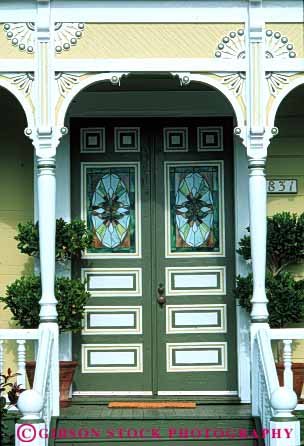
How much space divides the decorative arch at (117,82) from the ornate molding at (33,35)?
364 mm

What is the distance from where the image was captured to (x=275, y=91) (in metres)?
9.37

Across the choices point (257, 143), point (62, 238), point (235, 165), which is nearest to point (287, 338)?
point (257, 143)

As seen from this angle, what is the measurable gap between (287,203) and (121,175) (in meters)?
1.76

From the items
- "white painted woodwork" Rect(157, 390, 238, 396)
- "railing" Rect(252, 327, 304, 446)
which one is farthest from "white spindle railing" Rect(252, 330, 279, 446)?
"white painted woodwork" Rect(157, 390, 238, 396)

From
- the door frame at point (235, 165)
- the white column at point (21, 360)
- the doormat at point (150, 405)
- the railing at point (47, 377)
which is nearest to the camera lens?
the railing at point (47, 377)

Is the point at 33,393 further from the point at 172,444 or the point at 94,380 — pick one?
the point at 94,380

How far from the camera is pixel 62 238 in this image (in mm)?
10219

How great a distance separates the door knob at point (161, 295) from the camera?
10.7 meters

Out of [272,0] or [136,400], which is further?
[136,400]

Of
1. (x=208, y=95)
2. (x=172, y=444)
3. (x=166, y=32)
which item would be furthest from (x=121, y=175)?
(x=172, y=444)

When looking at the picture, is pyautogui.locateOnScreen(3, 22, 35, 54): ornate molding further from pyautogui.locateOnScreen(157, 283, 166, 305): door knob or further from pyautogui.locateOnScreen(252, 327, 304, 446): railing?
pyautogui.locateOnScreen(252, 327, 304, 446): railing

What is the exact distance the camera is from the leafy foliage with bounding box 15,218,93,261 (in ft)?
33.5

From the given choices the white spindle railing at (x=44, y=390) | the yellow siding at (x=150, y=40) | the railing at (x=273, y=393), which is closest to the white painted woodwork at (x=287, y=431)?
the railing at (x=273, y=393)

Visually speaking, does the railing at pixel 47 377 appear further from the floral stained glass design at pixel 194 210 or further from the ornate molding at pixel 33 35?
the ornate molding at pixel 33 35
